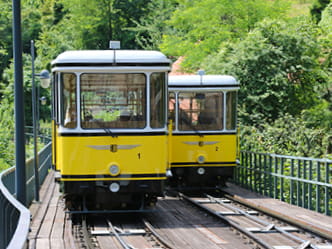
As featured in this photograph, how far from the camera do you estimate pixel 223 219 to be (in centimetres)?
1338

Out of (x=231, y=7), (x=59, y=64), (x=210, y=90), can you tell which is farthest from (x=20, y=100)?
(x=231, y=7)

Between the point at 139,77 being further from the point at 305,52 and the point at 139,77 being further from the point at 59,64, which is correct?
the point at 305,52

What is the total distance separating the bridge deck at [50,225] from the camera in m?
11.1

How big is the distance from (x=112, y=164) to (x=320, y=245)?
4120 millimetres

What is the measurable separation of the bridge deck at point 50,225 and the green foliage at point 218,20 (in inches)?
686

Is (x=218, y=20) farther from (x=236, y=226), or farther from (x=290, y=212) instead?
(x=236, y=226)

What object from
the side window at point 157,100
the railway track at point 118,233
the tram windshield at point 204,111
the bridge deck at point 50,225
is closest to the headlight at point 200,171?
the tram windshield at point 204,111

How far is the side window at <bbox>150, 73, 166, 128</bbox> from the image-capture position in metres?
12.9

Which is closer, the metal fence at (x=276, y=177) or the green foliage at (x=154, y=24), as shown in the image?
the metal fence at (x=276, y=177)

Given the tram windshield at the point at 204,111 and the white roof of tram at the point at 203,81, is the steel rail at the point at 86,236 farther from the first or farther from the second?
the white roof of tram at the point at 203,81

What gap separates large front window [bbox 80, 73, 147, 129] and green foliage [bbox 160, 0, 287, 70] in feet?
67.6

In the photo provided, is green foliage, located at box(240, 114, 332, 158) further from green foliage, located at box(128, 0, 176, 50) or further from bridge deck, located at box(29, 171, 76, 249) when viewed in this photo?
green foliage, located at box(128, 0, 176, 50)

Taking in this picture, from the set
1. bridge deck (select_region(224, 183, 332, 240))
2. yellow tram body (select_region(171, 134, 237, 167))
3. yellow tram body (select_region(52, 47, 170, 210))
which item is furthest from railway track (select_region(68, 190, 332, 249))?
yellow tram body (select_region(171, 134, 237, 167))

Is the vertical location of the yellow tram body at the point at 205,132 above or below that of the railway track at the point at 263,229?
above
